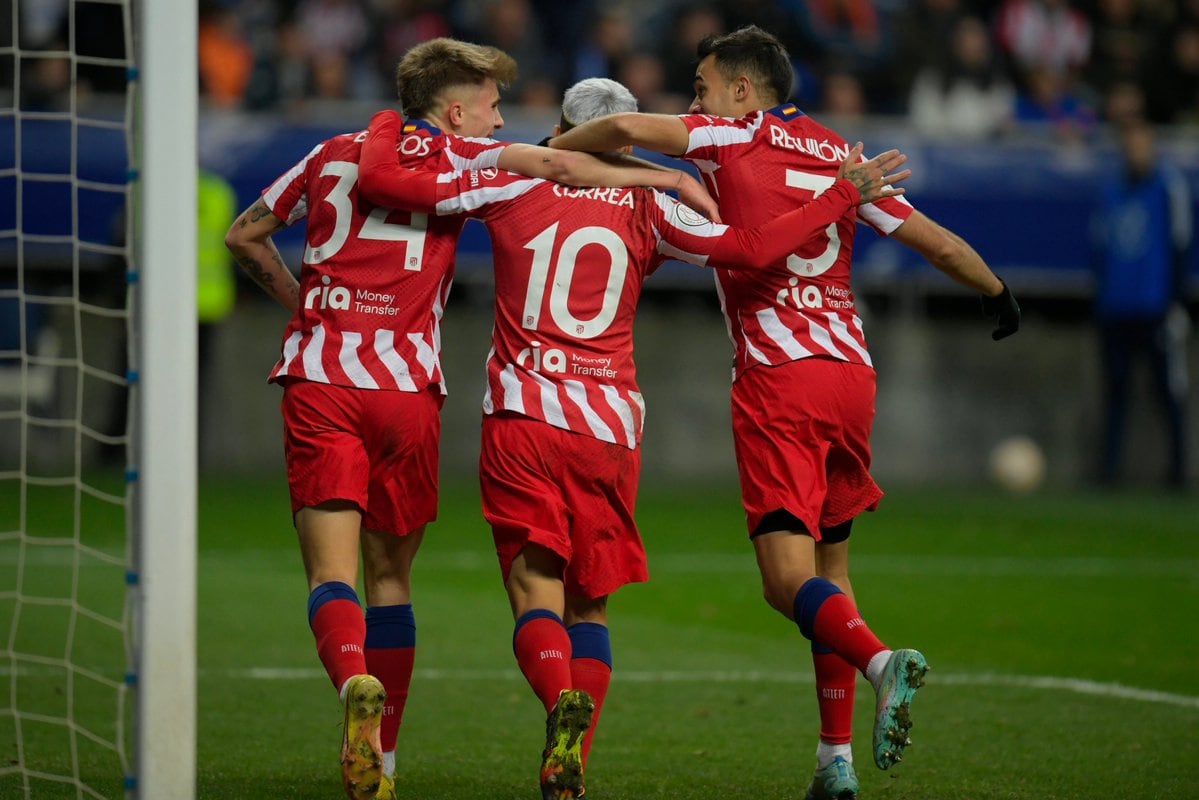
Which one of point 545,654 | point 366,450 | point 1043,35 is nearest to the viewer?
point 545,654

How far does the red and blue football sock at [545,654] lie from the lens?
4.68m

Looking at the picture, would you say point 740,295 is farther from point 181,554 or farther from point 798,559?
point 181,554

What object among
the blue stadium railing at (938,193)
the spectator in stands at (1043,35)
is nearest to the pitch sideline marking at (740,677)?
the blue stadium railing at (938,193)

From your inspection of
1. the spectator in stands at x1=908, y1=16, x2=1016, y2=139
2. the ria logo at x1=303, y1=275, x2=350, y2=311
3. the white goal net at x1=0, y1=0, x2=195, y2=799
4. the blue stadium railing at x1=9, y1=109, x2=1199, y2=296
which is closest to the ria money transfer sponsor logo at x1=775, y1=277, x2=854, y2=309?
the ria logo at x1=303, y1=275, x2=350, y2=311

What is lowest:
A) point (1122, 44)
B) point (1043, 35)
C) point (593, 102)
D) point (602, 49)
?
point (593, 102)

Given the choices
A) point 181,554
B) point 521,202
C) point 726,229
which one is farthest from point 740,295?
point 181,554

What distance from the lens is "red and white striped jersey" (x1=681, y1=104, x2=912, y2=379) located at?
5.09 m

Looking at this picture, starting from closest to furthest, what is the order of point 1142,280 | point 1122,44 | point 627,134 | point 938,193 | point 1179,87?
point 627,134 < point 1142,280 < point 938,193 < point 1179,87 < point 1122,44

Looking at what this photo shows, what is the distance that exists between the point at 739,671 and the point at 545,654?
9.42 ft

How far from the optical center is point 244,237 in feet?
17.3

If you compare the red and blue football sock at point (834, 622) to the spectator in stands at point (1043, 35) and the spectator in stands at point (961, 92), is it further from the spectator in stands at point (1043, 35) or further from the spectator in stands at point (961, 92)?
the spectator in stands at point (1043, 35)

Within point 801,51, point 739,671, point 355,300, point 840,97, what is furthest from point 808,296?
point 801,51

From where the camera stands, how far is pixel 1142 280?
14773 mm

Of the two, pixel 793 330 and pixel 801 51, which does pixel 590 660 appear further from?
pixel 801 51
